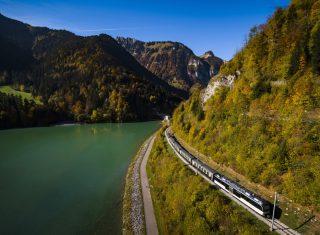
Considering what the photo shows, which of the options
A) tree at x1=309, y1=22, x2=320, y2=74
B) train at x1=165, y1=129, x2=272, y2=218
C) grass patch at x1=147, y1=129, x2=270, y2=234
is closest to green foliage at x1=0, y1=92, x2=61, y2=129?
grass patch at x1=147, y1=129, x2=270, y2=234

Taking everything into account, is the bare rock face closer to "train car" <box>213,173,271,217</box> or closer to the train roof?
"train car" <box>213,173,271,217</box>

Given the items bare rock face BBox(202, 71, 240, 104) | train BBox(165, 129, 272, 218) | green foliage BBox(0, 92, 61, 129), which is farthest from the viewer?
green foliage BBox(0, 92, 61, 129)

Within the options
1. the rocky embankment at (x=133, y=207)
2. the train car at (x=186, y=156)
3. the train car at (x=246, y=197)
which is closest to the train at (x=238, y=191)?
the train car at (x=246, y=197)

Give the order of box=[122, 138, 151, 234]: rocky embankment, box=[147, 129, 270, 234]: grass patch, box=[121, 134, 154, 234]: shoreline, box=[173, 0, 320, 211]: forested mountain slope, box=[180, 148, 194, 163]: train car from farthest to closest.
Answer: box=[180, 148, 194, 163]: train car, box=[121, 134, 154, 234]: shoreline, box=[122, 138, 151, 234]: rocky embankment, box=[173, 0, 320, 211]: forested mountain slope, box=[147, 129, 270, 234]: grass patch

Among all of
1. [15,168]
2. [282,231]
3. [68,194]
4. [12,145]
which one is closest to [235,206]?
[282,231]

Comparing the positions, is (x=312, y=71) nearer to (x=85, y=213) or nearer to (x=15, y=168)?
(x=85, y=213)

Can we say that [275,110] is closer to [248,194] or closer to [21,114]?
[248,194]

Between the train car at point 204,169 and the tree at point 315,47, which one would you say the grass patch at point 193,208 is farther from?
the tree at point 315,47
